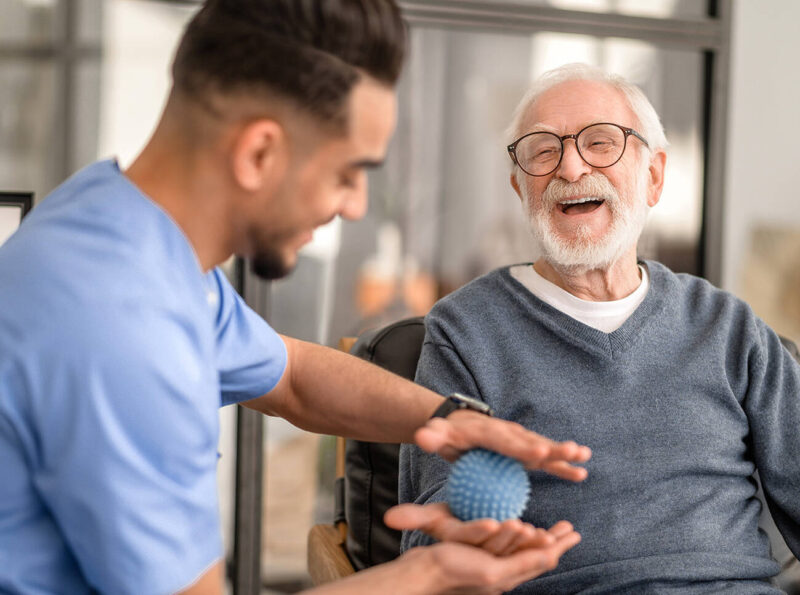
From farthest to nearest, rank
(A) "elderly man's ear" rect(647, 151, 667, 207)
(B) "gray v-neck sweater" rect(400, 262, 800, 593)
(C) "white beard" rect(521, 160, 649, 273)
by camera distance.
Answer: (A) "elderly man's ear" rect(647, 151, 667, 207)
(C) "white beard" rect(521, 160, 649, 273)
(B) "gray v-neck sweater" rect(400, 262, 800, 593)

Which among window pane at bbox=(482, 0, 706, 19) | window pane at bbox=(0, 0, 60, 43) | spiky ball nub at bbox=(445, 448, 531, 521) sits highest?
window pane at bbox=(482, 0, 706, 19)

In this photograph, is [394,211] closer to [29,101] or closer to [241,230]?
[29,101]

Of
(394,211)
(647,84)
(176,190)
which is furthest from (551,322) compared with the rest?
(647,84)

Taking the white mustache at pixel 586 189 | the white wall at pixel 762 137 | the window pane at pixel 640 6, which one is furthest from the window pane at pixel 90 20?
the white wall at pixel 762 137

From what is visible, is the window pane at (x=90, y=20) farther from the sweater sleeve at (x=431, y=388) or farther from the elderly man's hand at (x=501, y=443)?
the elderly man's hand at (x=501, y=443)

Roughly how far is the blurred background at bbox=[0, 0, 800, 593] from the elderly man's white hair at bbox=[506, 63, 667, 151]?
0.58 m

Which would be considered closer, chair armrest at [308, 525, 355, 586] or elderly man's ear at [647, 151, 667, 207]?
chair armrest at [308, 525, 355, 586]

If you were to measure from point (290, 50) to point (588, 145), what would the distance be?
3.22 feet

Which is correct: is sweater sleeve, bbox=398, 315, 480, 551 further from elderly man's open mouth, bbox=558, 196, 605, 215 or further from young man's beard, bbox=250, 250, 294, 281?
young man's beard, bbox=250, 250, 294, 281

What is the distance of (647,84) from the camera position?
305 centimetres

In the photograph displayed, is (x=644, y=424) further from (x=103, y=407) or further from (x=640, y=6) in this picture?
(x=640, y=6)

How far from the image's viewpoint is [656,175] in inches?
74.0

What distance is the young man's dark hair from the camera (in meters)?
0.93

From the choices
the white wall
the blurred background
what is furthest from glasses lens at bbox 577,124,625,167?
the white wall
